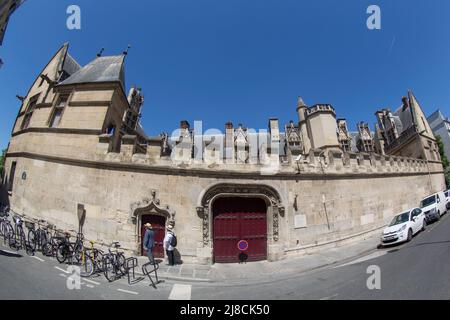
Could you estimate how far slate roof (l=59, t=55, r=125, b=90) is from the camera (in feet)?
36.8

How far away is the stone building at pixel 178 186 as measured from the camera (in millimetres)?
8562

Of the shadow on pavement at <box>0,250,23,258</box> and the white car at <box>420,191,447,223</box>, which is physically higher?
the white car at <box>420,191,447,223</box>

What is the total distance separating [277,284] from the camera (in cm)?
644

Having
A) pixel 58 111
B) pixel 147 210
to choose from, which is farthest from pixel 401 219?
pixel 58 111

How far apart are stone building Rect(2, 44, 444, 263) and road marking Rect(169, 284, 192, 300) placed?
1.99m

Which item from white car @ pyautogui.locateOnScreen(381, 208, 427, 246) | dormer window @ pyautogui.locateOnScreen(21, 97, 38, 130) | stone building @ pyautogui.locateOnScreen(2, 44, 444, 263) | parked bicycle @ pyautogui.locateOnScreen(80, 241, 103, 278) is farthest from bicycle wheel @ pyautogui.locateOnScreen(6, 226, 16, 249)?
white car @ pyautogui.locateOnScreen(381, 208, 427, 246)

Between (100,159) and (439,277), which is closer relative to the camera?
(439,277)

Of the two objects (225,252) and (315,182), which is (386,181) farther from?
(225,252)

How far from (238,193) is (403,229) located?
306 inches

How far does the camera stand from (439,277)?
485 centimetres

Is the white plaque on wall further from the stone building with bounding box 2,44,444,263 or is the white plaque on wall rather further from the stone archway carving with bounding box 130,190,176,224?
the stone archway carving with bounding box 130,190,176,224

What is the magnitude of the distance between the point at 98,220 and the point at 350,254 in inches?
434
